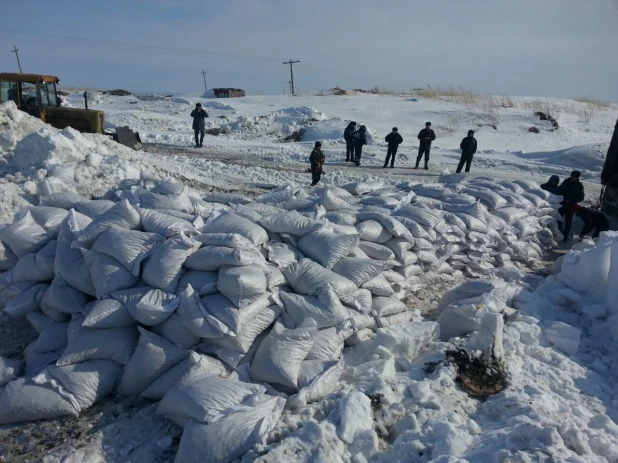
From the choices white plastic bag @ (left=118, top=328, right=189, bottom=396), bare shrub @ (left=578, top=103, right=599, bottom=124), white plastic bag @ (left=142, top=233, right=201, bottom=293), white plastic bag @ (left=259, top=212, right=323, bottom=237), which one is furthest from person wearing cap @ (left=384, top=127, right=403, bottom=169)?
bare shrub @ (left=578, top=103, right=599, bottom=124)

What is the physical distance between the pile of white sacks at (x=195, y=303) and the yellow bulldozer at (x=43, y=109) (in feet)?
22.6

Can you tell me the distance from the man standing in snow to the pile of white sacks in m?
3.48

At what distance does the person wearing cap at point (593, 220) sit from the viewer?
20.1ft

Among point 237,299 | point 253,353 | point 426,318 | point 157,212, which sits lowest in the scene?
point 426,318

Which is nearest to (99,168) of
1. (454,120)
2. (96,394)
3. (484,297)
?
(96,394)

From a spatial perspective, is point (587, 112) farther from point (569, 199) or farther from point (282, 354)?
point (282, 354)

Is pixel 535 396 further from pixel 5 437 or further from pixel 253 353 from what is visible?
pixel 5 437

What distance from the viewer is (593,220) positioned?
619cm

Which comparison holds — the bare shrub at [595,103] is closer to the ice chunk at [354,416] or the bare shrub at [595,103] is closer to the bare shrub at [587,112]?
the bare shrub at [587,112]

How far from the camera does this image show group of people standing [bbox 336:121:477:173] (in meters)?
10.2

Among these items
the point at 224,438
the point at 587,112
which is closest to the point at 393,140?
the point at 224,438

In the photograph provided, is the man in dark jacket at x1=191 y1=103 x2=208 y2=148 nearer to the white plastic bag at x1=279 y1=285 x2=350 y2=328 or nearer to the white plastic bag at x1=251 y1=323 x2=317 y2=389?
the white plastic bag at x1=279 y1=285 x2=350 y2=328

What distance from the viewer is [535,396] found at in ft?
9.02

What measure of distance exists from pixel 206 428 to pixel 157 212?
1.85 m
